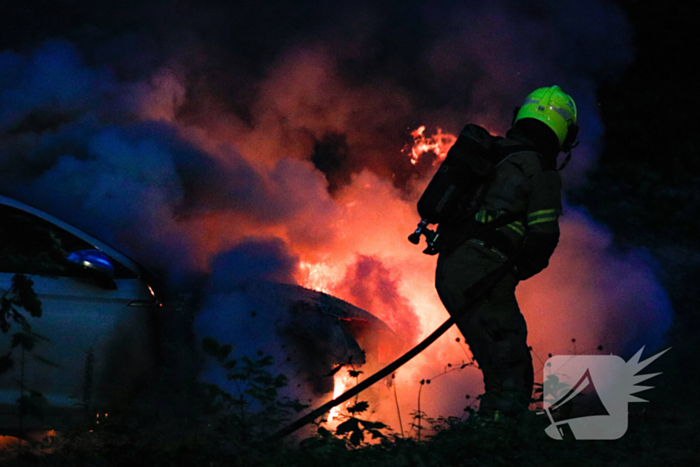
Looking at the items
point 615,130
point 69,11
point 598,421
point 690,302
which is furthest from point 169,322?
point 615,130

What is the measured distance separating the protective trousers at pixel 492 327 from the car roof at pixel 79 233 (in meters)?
1.91

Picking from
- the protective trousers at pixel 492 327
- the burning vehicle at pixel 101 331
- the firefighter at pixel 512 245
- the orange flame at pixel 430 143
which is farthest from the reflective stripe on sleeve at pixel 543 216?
the orange flame at pixel 430 143

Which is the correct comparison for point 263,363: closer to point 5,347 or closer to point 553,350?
point 5,347

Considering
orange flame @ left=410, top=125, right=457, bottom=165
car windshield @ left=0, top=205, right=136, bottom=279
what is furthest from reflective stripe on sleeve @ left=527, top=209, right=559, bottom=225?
orange flame @ left=410, top=125, right=457, bottom=165

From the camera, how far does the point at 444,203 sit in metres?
3.90

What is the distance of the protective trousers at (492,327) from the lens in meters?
3.82

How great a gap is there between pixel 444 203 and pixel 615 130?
8918mm

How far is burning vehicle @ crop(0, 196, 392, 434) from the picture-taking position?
12.3 ft

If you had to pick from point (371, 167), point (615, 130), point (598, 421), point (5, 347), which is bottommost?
point (598, 421)

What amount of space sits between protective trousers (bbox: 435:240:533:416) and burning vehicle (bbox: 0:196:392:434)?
2.89 feet

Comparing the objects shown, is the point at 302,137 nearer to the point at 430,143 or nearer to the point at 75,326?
the point at 430,143

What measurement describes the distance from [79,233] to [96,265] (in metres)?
0.30

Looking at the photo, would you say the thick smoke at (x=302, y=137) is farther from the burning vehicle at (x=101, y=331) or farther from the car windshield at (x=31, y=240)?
the car windshield at (x=31, y=240)

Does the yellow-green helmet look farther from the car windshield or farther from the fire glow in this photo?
the fire glow
